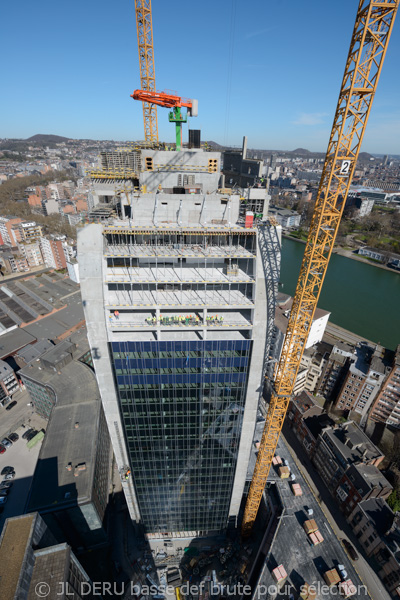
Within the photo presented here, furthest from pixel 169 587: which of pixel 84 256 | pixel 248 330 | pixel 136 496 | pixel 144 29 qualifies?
pixel 144 29

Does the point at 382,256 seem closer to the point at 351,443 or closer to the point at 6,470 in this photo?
the point at 351,443

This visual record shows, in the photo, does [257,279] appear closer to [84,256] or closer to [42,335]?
[84,256]

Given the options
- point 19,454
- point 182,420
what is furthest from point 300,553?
point 19,454

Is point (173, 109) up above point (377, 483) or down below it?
above

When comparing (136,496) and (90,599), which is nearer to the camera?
(90,599)

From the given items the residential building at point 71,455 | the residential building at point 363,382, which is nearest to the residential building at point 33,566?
the residential building at point 71,455

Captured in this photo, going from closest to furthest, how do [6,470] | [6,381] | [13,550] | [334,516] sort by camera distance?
[13,550] → [334,516] → [6,470] → [6,381]

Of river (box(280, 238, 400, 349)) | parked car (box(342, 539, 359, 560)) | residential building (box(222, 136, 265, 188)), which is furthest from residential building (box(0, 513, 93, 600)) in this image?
river (box(280, 238, 400, 349))

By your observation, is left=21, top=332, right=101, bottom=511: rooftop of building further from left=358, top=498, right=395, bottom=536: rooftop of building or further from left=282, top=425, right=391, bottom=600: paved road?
left=358, top=498, right=395, bottom=536: rooftop of building
